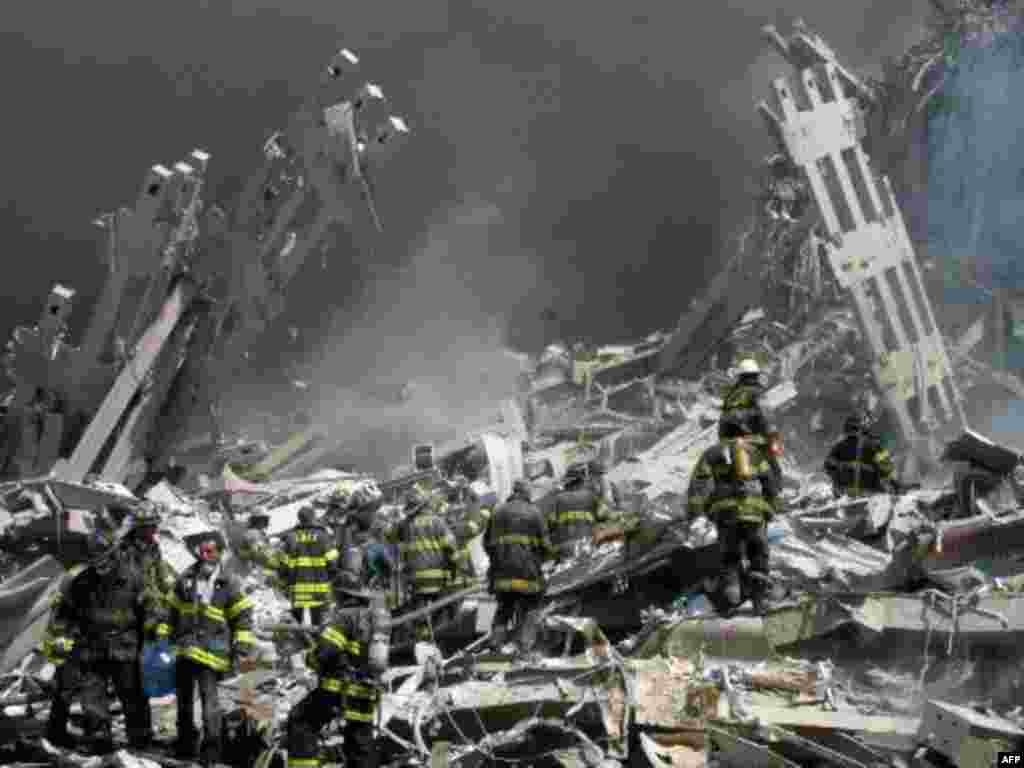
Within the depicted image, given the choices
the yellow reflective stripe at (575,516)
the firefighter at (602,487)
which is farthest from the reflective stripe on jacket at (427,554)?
the firefighter at (602,487)

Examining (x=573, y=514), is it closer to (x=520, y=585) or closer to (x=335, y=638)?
(x=520, y=585)

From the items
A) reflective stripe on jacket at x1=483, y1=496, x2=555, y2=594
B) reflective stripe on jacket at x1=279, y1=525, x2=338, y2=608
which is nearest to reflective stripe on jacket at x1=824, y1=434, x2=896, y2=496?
reflective stripe on jacket at x1=483, y1=496, x2=555, y2=594

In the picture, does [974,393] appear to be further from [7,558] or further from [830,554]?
[7,558]

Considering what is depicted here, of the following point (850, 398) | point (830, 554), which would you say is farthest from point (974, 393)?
point (830, 554)

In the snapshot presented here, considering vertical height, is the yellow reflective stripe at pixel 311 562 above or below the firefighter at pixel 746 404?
below

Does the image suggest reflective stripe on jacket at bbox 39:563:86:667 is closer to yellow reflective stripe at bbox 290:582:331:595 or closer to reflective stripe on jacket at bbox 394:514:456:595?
yellow reflective stripe at bbox 290:582:331:595

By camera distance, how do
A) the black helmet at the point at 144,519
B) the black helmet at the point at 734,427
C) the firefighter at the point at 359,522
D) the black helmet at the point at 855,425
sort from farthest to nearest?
the black helmet at the point at 855,425 → the firefighter at the point at 359,522 → the black helmet at the point at 734,427 → the black helmet at the point at 144,519

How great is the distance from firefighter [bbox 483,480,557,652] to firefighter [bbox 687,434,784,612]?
1117 mm

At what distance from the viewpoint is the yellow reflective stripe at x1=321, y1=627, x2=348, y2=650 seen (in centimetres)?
653

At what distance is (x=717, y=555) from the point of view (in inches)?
312

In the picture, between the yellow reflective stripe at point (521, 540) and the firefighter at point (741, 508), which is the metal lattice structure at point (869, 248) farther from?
the yellow reflective stripe at point (521, 540)

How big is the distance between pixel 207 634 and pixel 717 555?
3.05 metres

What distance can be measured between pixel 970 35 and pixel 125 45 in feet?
40.7

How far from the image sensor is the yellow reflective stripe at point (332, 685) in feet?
21.6
